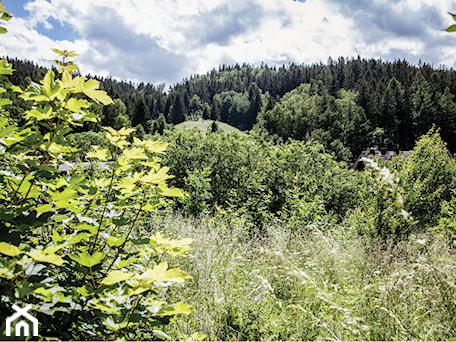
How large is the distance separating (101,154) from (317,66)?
414 feet

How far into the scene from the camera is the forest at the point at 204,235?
47.6 inches

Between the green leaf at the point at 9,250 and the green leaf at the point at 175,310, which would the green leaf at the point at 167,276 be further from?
the green leaf at the point at 9,250

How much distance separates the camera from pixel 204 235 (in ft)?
14.0

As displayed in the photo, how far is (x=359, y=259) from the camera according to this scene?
11.4 ft

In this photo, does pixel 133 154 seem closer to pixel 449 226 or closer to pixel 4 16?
pixel 4 16

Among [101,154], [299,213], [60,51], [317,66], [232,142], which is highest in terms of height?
[317,66]

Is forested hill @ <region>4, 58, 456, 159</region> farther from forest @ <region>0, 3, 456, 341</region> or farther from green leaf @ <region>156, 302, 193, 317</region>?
green leaf @ <region>156, 302, 193, 317</region>

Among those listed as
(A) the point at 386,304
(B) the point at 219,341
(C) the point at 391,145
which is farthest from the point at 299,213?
(C) the point at 391,145

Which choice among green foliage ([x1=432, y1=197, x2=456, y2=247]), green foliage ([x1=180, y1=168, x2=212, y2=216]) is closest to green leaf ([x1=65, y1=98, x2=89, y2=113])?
green foliage ([x1=180, y1=168, x2=212, y2=216])

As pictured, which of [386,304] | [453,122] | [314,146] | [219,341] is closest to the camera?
[219,341]

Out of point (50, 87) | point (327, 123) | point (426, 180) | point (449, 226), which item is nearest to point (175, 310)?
point (50, 87)

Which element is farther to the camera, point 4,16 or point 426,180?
point 426,180

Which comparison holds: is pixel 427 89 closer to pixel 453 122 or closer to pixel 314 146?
pixel 453 122

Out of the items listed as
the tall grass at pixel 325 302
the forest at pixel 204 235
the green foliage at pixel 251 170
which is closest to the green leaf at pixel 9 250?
the forest at pixel 204 235
